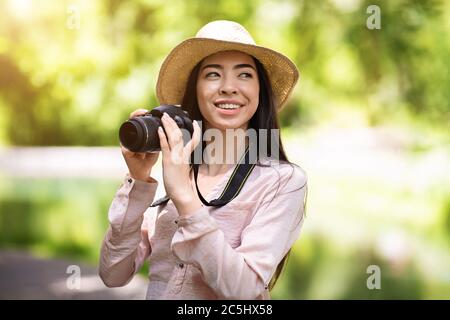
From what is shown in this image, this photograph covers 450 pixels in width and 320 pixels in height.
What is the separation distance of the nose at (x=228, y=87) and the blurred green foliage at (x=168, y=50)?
4.54m

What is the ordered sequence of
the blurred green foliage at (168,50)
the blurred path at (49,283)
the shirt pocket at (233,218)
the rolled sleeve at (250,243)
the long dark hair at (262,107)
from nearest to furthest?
the rolled sleeve at (250,243) → the shirt pocket at (233,218) → the long dark hair at (262,107) → the blurred path at (49,283) → the blurred green foliage at (168,50)

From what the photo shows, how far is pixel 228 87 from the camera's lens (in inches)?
52.5

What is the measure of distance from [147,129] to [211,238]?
0.22 metres

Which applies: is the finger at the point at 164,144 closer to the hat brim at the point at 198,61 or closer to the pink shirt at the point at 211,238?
the pink shirt at the point at 211,238

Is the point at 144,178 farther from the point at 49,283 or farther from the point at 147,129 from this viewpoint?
the point at 49,283

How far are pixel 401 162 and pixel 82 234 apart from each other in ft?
9.06

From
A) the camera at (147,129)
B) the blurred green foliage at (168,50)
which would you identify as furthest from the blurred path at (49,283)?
the camera at (147,129)

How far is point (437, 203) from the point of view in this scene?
6.05 meters

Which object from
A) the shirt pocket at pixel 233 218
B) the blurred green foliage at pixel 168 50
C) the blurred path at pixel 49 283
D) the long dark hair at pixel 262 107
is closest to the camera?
the shirt pocket at pixel 233 218

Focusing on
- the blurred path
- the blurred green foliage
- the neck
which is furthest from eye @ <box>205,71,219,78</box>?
the blurred green foliage

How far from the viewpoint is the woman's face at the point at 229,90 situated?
53.0 inches

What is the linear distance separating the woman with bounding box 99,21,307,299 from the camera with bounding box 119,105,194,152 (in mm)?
21

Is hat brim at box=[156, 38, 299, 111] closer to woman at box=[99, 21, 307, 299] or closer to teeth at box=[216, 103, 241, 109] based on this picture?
woman at box=[99, 21, 307, 299]

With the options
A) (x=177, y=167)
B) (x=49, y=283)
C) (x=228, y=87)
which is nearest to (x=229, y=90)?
(x=228, y=87)
